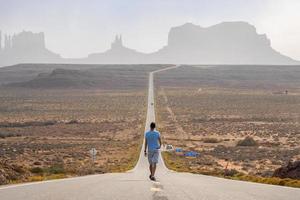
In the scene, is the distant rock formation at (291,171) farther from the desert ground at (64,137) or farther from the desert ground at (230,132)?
the desert ground at (64,137)

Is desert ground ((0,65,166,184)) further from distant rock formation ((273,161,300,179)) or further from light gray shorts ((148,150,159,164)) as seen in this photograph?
distant rock formation ((273,161,300,179))

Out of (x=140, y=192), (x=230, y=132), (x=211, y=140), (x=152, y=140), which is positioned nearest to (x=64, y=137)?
(x=211, y=140)

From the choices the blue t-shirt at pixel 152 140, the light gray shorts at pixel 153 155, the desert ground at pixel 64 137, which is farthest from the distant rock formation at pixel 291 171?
the desert ground at pixel 64 137

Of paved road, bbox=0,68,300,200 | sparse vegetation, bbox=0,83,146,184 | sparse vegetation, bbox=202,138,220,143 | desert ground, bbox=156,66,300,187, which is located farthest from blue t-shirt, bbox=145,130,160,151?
sparse vegetation, bbox=202,138,220,143

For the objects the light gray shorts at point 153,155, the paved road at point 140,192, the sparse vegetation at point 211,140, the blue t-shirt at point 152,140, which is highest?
the blue t-shirt at point 152,140

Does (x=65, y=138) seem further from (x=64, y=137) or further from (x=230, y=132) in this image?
(x=230, y=132)

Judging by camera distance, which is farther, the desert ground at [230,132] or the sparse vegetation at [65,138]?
the desert ground at [230,132]

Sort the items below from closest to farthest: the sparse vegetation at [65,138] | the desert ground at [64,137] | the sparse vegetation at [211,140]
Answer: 1. the sparse vegetation at [65,138]
2. the desert ground at [64,137]
3. the sparse vegetation at [211,140]

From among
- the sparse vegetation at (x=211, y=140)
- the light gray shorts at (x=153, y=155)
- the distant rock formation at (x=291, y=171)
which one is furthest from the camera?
the sparse vegetation at (x=211, y=140)

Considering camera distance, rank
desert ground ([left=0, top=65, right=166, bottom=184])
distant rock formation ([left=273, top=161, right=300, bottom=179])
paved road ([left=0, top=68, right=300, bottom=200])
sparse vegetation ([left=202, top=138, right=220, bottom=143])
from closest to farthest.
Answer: paved road ([left=0, top=68, right=300, bottom=200]), distant rock formation ([left=273, top=161, right=300, bottom=179]), desert ground ([left=0, top=65, right=166, bottom=184]), sparse vegetation ([left=202, top=138, right=220, bottom=143])

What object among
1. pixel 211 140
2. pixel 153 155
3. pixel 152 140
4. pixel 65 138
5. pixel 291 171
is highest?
pixel 152 140

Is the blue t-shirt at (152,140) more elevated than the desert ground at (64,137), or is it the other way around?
the blue t-shirt at (152,140)

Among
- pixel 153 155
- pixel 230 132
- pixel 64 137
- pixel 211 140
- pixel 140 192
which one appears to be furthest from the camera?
pixel 230 132

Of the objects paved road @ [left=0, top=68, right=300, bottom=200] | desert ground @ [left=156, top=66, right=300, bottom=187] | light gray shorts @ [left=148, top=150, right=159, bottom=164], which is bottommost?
desert ground @ [left=156, top=66, right=300, bottom=187]
